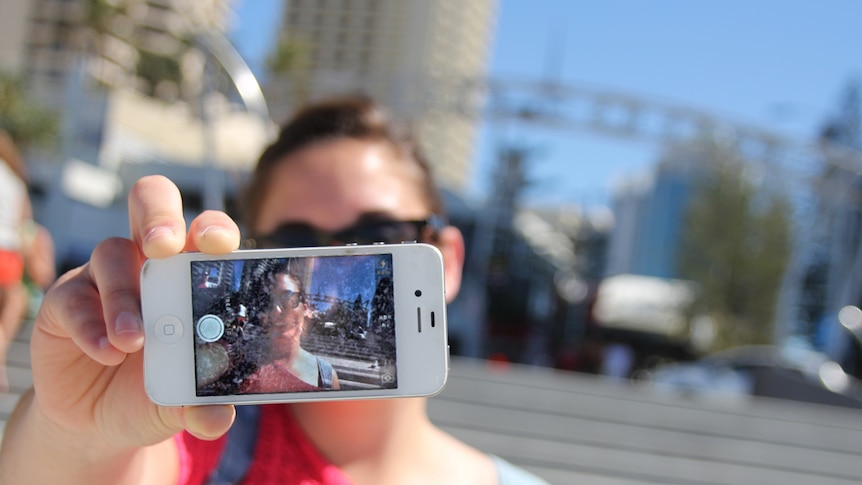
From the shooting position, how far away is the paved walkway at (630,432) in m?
3.45

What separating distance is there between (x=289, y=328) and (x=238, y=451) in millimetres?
226

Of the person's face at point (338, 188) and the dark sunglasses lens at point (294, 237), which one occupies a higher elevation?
the person's face at point (338, 188)

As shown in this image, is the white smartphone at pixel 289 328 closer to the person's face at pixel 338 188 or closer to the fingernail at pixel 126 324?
the fingernail at pixel 126 324

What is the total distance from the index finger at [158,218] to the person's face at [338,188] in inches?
15.5

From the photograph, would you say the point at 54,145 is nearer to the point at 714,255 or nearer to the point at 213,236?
the point at 714,255

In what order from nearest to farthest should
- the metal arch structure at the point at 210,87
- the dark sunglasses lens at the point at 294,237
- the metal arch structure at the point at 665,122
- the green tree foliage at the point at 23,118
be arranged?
the dark sunglasses lens at the point at 294,237 → the metal arch structure at the point at 210,87 → the metal arch structure at the point at 665,122 → the green tree foliage at the point at 23,118

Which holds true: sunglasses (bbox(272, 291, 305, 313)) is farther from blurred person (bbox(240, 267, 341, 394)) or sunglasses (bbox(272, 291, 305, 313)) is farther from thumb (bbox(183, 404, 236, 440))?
thumb (bbox(183, 404, 236, 440))

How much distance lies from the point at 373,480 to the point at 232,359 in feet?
1.15

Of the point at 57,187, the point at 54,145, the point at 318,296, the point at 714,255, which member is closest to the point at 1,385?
the point at 318,296

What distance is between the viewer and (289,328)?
0.87 metres

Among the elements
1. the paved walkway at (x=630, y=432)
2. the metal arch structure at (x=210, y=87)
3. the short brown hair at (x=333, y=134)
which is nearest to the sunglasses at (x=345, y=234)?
the short brown hair at (x=333, y=134)

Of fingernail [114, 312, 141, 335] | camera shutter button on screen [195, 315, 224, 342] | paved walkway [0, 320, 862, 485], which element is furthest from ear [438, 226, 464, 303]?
paved walkway [0, 320, 862, 485]

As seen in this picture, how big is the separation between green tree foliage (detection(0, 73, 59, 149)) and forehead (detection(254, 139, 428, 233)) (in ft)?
107

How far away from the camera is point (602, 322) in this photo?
26906 millimetres
